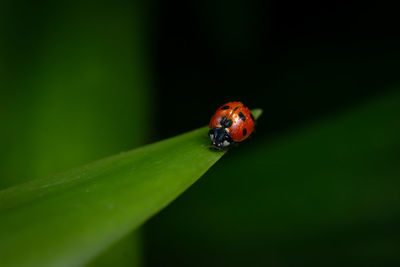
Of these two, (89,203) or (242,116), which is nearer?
(89,203)

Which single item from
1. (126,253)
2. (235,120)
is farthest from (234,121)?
(126,253)

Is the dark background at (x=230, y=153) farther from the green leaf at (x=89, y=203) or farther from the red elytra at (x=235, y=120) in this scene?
the green leaf at (x=89, y=203)

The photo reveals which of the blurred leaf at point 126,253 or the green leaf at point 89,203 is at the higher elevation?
the blurred leaf at point 126,253

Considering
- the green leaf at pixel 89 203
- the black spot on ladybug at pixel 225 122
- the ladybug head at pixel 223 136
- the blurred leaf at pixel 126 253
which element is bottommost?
the green leaf at pixel 89 203

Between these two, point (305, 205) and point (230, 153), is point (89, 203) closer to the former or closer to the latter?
point (305, 205)

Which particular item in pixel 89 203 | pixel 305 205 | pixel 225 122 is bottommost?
pixel 89 203

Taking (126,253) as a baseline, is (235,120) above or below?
above

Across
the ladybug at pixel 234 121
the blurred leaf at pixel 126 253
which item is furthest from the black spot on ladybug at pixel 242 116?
the blurred leaf at pixel 126 253
